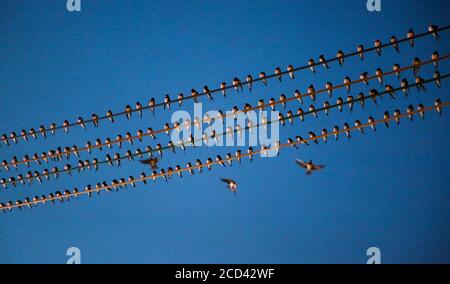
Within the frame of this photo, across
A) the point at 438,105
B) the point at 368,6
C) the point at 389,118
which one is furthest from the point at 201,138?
the point at 368,6


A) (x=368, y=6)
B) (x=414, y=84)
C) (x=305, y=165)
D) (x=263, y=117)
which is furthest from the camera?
(x=368, y=6)

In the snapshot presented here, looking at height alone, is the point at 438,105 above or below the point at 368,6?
below

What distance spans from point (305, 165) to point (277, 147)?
4.04ft

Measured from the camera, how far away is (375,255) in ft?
45.2

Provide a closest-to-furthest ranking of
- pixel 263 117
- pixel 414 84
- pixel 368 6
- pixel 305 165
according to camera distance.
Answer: pixel 414 84, pixel 263 117, pixel 305 165, pixel 368 6

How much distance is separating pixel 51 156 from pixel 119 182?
1.35 metres

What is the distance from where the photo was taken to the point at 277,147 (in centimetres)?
856

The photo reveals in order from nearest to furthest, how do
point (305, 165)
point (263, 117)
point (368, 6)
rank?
point (263, 117)
point (305, 165)
point (368, 6)

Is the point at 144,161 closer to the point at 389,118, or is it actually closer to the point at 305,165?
the point at 305,165
